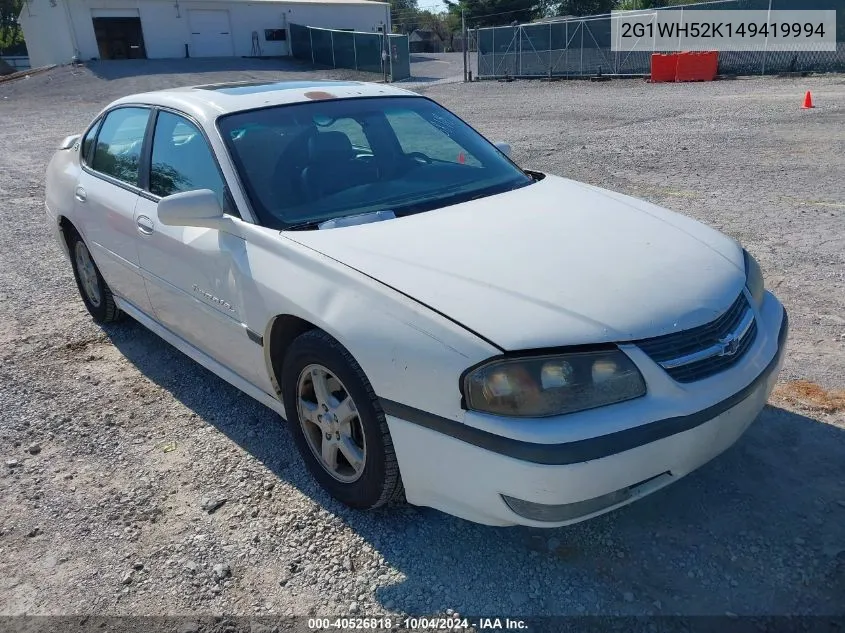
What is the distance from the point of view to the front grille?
7.49 feet

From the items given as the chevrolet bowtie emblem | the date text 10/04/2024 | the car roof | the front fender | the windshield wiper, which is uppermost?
the car roof

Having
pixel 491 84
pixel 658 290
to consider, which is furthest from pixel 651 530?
pixel 491 84

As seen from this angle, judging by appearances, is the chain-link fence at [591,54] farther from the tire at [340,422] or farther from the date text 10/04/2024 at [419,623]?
the date text 10/04/2024 at [419,623]

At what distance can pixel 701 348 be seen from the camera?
93.2 inches

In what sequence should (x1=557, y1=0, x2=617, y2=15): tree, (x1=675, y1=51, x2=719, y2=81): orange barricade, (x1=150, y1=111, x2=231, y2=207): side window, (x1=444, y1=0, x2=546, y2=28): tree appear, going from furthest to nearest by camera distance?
(x1=557, y1=0, x2=617, y2=15): tree
(x1=444, y1=0, x2=546, y2=28): tree
(x1=675, y1=51, x2=719, y2=81): orange barricade
(x1=150, y1=111, x2=231, y2=207): side window

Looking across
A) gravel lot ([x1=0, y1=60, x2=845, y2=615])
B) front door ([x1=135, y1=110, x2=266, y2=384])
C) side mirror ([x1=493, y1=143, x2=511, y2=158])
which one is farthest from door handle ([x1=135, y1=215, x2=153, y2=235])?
side mirror ([x1=493, y1=143, x2=511, y2=158])

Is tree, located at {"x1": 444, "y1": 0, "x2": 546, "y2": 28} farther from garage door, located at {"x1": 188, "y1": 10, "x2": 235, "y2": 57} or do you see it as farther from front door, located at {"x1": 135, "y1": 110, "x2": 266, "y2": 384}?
front door, located at {"x1": 135, "y1": 110, "x2": 266, "y2": 384}

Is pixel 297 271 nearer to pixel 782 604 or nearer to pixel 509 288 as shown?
pixel 509 288

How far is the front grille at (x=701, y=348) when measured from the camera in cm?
228

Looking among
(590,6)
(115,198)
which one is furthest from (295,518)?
(590,6)

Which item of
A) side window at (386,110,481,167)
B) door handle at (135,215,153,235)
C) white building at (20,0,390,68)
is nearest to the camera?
door handle at (135,215,153,235)

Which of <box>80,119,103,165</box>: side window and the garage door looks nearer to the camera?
<box>80,119,103,165</box>: side window

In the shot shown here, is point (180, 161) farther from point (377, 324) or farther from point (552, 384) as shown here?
point (552, 384)

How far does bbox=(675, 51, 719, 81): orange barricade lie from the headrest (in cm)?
2281
